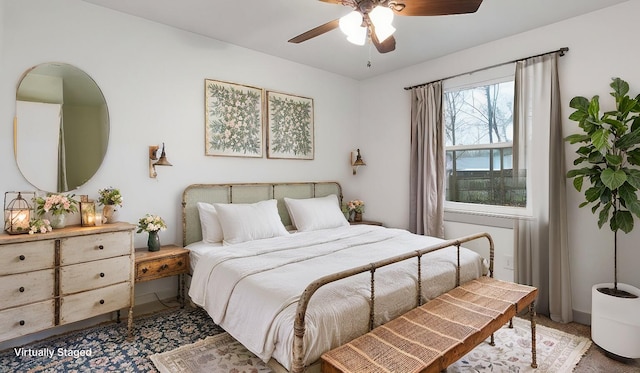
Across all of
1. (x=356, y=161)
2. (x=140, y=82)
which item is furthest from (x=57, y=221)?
(x=356, y=161)

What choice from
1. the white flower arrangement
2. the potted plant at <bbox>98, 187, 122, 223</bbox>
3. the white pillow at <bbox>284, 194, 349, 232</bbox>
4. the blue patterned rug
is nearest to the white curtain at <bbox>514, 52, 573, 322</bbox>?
the white pillow at <bbox>284, 194, 349, 232</bbox>

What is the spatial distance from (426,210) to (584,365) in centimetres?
203

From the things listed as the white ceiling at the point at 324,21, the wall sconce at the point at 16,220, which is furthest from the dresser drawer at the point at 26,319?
the white ceiling at the point at 324,21

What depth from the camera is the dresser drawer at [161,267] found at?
8.91ft

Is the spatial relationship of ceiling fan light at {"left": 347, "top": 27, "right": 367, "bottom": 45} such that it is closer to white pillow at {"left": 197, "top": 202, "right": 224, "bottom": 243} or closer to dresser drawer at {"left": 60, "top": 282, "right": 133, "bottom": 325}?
white pillow at {"left": 197, "top": 202, "right": 224, "bottom": 243}

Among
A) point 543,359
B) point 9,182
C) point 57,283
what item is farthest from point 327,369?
point 9,182

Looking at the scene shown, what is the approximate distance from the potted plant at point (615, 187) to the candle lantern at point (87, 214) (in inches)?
154

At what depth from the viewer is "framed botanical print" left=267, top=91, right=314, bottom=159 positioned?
4.02m

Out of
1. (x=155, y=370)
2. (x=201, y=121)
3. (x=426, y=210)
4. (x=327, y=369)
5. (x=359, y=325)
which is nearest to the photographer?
Answer: (x=327, y=369)

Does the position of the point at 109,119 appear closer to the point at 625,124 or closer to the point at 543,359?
the point at 543,359

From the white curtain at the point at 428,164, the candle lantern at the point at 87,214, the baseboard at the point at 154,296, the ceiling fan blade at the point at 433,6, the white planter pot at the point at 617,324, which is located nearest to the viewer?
the ceiling fan blade at the point at 433,6

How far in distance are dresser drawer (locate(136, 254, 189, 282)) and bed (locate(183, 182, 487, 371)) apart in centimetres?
13

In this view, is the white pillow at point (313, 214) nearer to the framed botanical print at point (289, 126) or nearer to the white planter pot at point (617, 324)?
the framed botanical print at point (289, 126)

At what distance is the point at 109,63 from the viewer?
2887 millimetres
